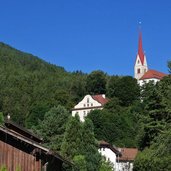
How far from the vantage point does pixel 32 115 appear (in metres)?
128

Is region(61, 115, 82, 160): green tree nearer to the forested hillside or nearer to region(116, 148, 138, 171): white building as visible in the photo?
the forested hillside

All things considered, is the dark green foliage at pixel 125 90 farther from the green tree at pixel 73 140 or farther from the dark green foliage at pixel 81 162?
the dark green foliage at pixel 81 162

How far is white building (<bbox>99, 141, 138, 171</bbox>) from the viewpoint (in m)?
92.0

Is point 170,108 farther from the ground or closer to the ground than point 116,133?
closer to the ground

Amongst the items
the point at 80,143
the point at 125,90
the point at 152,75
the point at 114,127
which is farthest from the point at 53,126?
the point at 152,75

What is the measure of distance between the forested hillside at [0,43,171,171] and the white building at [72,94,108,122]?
2.38 meters

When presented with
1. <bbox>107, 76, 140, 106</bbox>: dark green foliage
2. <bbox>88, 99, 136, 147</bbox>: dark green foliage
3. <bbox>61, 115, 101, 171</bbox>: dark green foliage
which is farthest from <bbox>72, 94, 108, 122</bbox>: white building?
<bbox>61, 115, 101, 171</bbox>: dark green foliage

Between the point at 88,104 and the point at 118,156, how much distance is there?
6419 centimetres

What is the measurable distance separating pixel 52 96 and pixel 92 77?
1685 centimetres

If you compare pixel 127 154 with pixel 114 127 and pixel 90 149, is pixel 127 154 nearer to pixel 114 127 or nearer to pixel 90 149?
pixel 114 127

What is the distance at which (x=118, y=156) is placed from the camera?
307ft

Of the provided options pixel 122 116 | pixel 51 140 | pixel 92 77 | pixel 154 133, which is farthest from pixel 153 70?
pixel 154 133

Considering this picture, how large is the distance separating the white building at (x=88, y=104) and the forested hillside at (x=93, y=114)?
2384mm

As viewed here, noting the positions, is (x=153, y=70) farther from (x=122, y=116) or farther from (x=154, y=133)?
(x=154, y=133)
